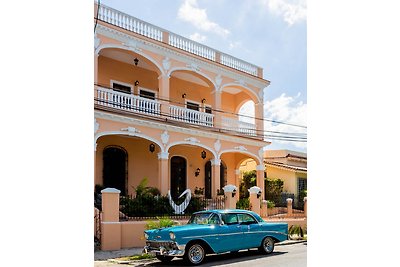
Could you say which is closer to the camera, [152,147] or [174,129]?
[174,129]

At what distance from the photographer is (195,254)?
19.1 ft

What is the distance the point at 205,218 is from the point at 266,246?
1.26 m

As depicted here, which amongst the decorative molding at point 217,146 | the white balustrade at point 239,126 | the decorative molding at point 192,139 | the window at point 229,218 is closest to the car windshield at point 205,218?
the window at point 229,218

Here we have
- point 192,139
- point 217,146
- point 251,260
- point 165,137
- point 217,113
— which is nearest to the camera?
point 251,260

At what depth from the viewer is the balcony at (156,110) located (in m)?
8.95

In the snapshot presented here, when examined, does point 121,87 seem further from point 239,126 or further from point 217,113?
point 239,126

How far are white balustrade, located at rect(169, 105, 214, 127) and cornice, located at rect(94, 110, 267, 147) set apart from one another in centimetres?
31

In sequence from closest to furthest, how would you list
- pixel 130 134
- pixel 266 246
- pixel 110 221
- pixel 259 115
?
pixel 266 246, pixel 110 221, pixel 130 134, pixel 259 115

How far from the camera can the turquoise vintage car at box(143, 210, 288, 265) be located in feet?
18.8

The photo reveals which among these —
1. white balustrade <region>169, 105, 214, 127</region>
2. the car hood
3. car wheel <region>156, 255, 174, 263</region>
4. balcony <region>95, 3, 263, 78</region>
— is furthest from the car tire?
balcony <region>95, 3, 263, 78</region>

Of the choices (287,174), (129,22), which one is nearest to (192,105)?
(129,22)

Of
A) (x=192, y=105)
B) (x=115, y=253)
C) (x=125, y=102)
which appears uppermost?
(x=192, y=105)
